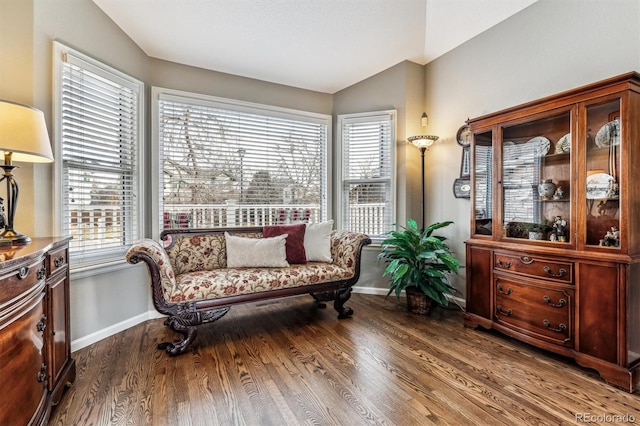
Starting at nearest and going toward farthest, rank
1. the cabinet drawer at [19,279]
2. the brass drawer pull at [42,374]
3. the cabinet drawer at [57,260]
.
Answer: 1. the cabinet drawer at [19,279]
2. the brass drawer pull at [42,374]
3. the cabinet drawer at [57,260]

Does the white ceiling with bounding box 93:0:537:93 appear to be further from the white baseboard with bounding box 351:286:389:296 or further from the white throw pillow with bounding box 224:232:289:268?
the white baseboard with bounding box 351:286:389:296

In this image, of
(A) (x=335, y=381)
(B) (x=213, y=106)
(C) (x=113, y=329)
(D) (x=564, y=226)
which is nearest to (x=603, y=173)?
(D) (x=564, y=226)

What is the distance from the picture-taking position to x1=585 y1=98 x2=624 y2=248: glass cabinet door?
1861 millimetres

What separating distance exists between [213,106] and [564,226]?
10.9 feet

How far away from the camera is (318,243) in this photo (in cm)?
308

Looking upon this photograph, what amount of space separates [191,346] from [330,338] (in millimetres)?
1080

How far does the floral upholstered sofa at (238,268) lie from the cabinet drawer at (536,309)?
1193 mm

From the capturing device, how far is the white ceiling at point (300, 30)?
8.01 feet

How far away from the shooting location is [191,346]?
7.68 ft

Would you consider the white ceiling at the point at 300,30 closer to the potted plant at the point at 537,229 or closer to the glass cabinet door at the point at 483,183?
the glass cabinet door at the point at 483,183

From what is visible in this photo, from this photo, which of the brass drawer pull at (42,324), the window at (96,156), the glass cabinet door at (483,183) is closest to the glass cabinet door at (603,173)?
the glass cabinet door at (483,183)

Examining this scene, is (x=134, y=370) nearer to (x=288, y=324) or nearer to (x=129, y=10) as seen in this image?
(x=288, y=324)

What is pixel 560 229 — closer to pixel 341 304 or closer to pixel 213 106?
pixel 341 304

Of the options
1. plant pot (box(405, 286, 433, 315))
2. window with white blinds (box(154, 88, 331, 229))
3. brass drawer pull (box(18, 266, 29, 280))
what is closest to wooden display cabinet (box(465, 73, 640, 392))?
plant pot (box(405, 286, 433, 315))
